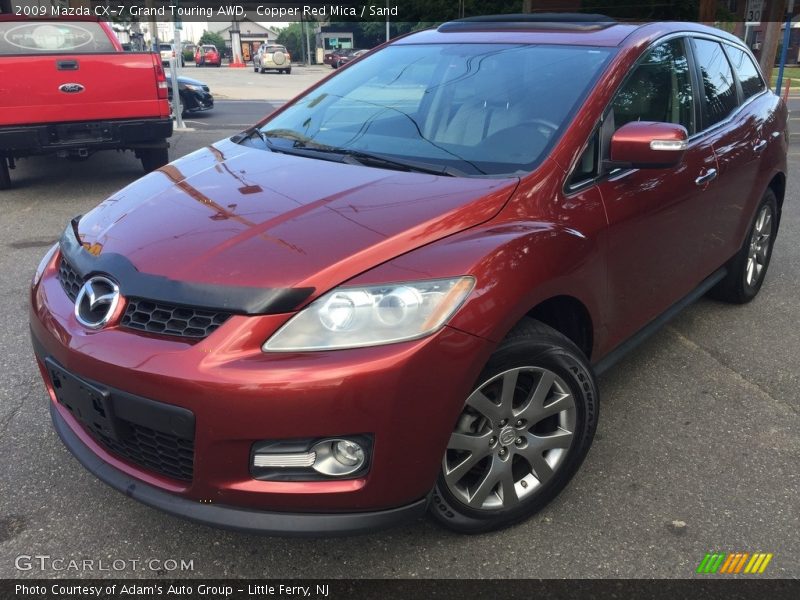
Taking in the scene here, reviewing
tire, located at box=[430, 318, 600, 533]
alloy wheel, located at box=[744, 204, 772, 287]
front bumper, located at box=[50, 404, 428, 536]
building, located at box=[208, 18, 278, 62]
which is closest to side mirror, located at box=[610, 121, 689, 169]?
tire, located at box=[430, 318, 600, 533]

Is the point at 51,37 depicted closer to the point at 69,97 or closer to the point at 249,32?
the point at 69,97

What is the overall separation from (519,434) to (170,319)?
1.15 m

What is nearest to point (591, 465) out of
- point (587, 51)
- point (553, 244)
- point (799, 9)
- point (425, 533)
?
point (425, 533)

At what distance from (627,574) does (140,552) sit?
157cm

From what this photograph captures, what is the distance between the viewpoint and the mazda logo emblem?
2047 mm

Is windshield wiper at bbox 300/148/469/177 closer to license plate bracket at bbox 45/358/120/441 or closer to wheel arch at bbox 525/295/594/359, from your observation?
wheel arch at bbox 525/295/594/359

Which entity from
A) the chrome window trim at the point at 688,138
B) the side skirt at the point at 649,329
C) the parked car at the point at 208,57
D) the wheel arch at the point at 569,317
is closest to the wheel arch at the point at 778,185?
the chrome window trim at the point at 688,138

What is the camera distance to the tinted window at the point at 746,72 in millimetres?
4094

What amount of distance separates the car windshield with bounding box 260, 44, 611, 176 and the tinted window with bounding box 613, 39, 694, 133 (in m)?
0.18

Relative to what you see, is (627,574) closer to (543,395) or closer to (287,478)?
(543,395)

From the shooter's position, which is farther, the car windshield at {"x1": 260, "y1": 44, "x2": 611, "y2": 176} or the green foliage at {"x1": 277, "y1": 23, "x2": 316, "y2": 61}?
the green foliage at {"x1": 277, "y1": 23, "x2": 316, "y2": 61}

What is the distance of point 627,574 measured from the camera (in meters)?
2.20

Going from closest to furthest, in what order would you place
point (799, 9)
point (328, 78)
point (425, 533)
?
point (425, 533), point (328, 78), point (799, 9)

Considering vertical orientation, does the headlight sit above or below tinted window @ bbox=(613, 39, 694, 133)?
below
